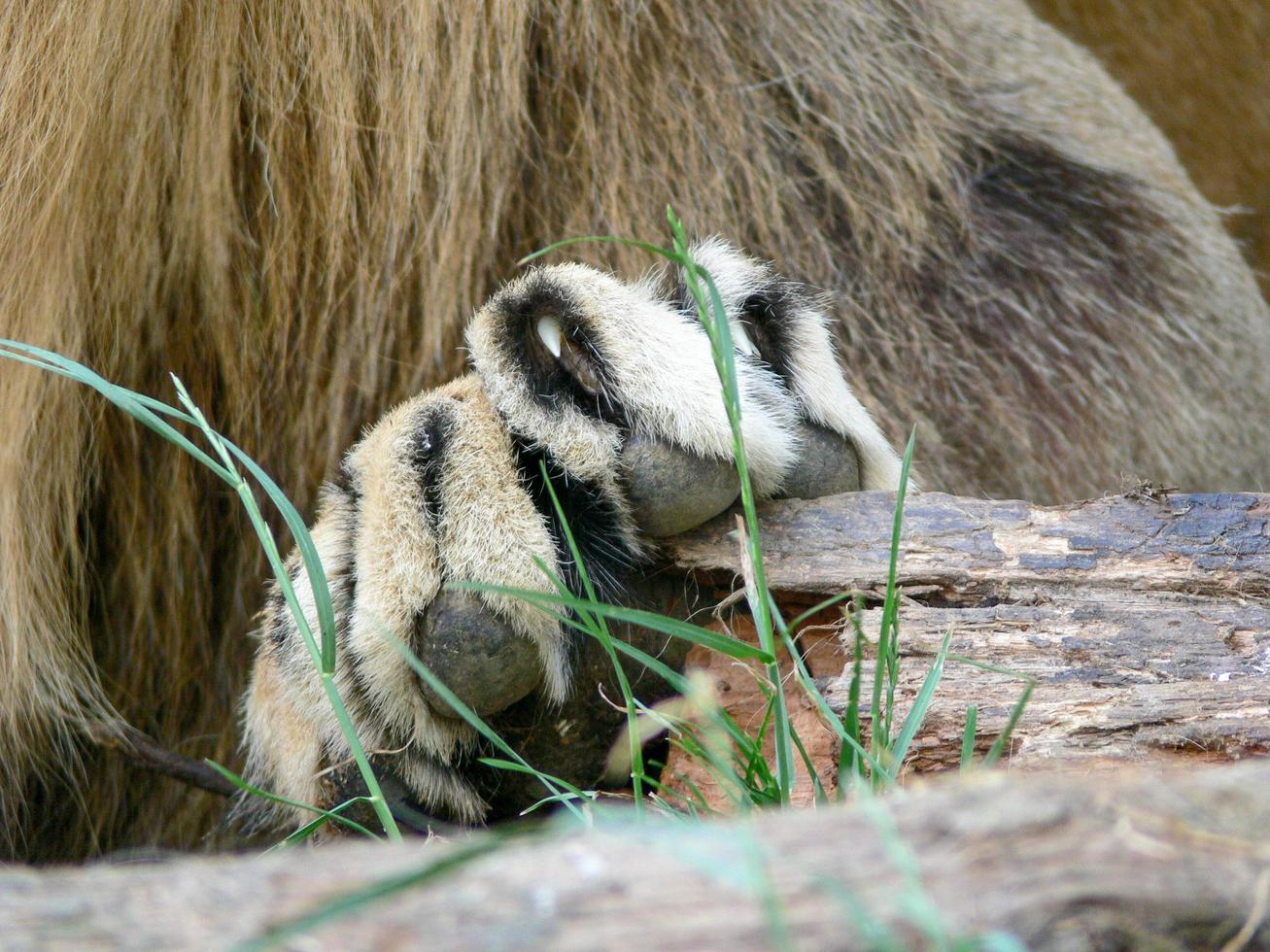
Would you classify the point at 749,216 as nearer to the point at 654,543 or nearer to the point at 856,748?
the point at 654,543

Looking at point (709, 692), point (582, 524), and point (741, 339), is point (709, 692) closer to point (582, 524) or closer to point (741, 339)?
point (582, 524)

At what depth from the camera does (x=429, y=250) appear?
1.43 metres

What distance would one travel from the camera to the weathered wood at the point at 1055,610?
957 millimetres

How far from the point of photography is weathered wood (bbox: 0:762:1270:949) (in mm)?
450

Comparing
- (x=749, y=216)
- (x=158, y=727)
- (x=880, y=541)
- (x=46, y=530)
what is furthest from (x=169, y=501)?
(x=880, y=541)

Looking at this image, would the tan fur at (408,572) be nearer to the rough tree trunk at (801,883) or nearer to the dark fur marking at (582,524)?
the dark fur marking at (582,524)

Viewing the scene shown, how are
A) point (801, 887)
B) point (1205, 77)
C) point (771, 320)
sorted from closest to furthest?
1. point (801, 887)
2. point (771, 320)
3. point (1205, 77)

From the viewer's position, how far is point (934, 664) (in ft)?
3.08

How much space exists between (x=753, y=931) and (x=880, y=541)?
0.65m

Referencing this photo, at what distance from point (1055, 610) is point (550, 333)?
17.4 inches

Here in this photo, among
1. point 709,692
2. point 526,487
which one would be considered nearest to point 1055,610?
point 709,692

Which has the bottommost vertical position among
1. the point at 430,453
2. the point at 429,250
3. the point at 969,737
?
the point at 969,737

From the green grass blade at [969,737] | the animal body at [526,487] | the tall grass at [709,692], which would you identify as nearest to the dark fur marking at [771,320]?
the animal body at [526,487]

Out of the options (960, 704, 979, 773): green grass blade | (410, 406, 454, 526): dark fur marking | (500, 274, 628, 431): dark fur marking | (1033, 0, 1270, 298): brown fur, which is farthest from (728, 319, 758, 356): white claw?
(1033, 0, 1270, 298): brown fur
